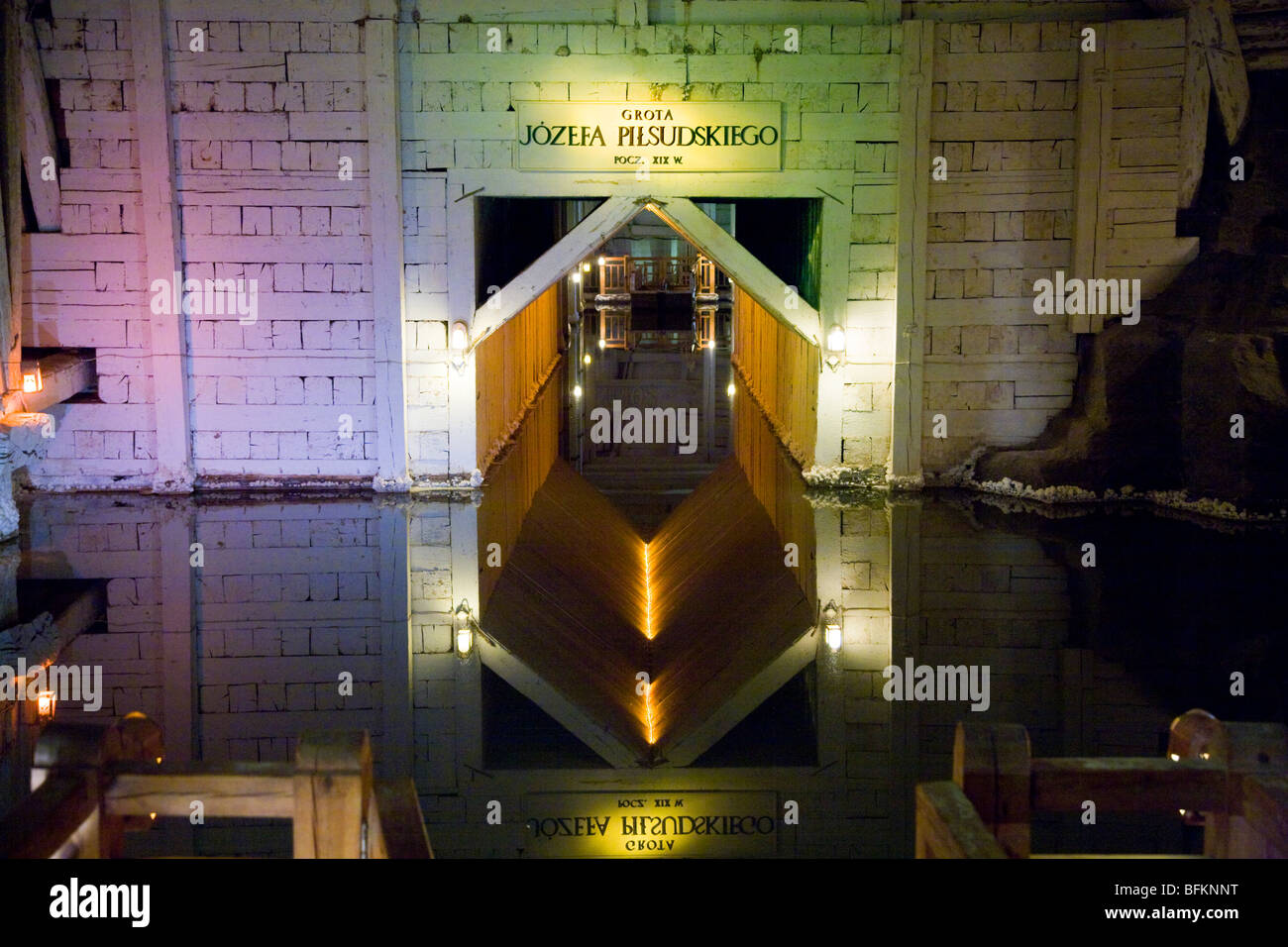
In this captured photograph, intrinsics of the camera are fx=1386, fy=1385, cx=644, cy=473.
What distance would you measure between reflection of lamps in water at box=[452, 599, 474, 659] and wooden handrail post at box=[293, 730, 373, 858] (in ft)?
14.6

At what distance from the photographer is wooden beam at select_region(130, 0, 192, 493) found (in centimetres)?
1336

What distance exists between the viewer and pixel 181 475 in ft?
45.9

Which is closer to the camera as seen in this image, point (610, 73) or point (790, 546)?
point (790, 546)

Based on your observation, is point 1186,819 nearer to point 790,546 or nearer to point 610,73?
point 790,546

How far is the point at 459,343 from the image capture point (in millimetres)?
13875

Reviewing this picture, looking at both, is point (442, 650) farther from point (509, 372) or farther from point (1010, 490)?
point (509, 372)

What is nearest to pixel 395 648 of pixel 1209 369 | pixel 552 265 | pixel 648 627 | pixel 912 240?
pixel 648 627

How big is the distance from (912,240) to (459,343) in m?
4.64

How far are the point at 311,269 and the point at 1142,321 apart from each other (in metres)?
8.22

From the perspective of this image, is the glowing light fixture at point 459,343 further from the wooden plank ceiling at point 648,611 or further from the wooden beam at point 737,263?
the wooden beam at point 737,263

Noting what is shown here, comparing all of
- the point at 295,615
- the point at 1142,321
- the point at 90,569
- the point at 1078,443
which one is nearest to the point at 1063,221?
the point at 1142,321

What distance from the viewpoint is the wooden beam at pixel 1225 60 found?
13305 mm

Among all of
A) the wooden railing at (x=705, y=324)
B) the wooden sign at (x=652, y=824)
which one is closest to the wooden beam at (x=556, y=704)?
the wooden sign at (x=652, y=824)

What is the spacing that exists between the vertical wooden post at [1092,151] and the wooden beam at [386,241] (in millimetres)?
6677
